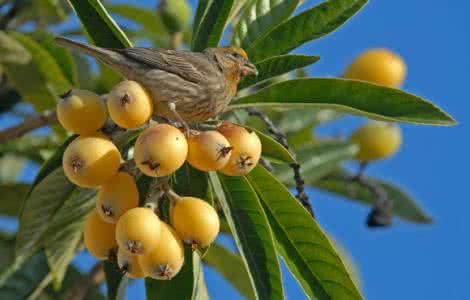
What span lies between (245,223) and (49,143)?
1542 millimetres

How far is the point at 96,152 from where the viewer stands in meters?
2.22

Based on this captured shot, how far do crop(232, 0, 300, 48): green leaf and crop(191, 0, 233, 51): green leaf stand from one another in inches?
5.1

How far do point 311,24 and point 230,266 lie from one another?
1771 mm

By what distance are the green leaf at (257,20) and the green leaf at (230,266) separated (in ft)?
4.67

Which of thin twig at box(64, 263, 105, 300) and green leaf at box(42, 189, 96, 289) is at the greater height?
green leaf at box(42, 189, 96, 289)

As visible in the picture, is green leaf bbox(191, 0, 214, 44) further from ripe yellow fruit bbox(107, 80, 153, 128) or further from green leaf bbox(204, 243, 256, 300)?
green leaf bbox(204, 243, 256, 300)

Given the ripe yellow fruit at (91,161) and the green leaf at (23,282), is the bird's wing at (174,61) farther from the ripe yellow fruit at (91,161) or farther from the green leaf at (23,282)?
the green leaf at (23,282)

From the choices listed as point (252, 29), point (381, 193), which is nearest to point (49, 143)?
point (252, 29)

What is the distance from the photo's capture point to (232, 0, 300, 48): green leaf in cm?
295

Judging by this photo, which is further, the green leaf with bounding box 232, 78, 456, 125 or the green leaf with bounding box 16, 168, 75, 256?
the green leaf with bounding box 16, 168, 75, 256

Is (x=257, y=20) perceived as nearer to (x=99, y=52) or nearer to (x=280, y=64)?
(x=280, y=64)

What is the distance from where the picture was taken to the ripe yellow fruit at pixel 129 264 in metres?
2.25

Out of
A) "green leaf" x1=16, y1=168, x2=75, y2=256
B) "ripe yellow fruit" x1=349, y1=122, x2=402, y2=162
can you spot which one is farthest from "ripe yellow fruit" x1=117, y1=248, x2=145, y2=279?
"ripe yellow fruit" x1=349, y1=122, x2=402, y2=162

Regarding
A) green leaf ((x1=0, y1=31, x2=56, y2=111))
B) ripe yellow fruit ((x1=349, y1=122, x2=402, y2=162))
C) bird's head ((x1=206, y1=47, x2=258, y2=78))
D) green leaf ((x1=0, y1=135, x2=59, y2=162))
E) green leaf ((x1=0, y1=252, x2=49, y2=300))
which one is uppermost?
bird's head ((x1=206, y1=47, x2=258, y2=78))
